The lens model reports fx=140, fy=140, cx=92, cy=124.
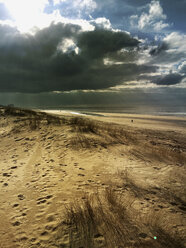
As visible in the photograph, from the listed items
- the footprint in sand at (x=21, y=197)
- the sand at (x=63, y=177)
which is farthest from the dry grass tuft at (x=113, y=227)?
the footprint in sand at (x=21, y=197)

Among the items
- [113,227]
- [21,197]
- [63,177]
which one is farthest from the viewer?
[63,177]

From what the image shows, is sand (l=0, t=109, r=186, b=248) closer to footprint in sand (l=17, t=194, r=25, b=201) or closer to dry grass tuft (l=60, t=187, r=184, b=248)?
footprint in sand (l=17, t=194, r=25, b=201)

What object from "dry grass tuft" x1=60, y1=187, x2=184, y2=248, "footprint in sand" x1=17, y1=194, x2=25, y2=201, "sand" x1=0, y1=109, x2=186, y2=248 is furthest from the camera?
"footprint in sand" x1=17, y1=194, x2=25, y2=201

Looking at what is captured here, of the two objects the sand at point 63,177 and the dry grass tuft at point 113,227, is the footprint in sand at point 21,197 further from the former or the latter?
the dry grass tuft at point 113,227

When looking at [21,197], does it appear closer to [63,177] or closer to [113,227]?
[63,177]

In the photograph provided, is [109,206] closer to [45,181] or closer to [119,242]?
[119,242]

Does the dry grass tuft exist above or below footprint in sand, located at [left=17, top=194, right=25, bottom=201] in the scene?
above

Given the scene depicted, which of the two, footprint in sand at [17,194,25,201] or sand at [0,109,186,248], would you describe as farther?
footprint in sand at [17,194,25,201]

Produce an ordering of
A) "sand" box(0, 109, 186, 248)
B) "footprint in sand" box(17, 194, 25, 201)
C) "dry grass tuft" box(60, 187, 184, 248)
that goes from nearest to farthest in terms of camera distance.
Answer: "dry grass tuft" box(60, 187, 184, 248) < "sand" box(0, 109, 186, 248) < "footprint in sand" box(17, 194, 25, 201)

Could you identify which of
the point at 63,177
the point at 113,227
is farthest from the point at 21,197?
the point at 113,227

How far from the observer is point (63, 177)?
18.8 ft

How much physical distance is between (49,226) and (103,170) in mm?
3438

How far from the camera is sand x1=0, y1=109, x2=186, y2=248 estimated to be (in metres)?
3.41

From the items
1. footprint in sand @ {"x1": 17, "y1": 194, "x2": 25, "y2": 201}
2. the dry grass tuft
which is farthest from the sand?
the dry grass tuft
